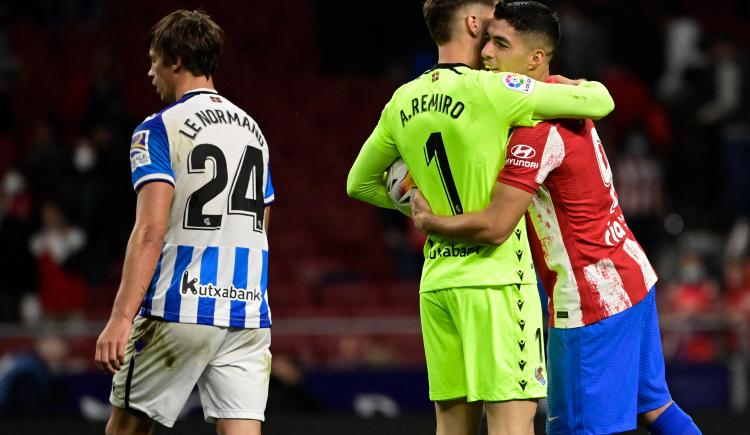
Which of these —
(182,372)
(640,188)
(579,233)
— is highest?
(640,188)

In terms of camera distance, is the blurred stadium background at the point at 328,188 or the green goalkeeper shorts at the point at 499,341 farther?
the blurred stadium background at the point at 328,188

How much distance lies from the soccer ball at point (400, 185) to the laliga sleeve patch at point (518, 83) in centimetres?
62

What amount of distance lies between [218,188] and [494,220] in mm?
1023

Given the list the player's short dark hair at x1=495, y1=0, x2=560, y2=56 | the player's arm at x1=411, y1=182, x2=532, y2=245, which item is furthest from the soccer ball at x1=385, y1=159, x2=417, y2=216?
the player's short dark hair at x1=495, y1=0, x2=560, y2=56

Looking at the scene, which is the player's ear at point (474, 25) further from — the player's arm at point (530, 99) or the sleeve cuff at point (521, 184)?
the sleeve cuff at point (521, 184)

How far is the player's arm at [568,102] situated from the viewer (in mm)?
4551

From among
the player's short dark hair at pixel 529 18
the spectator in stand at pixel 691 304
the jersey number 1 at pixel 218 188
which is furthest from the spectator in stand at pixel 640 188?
the jersey number 1 at pixel 218 188

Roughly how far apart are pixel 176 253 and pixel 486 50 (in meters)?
1.38

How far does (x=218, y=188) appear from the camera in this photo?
4.66m

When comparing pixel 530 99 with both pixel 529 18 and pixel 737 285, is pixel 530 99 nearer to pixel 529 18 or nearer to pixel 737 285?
pixel 529 18

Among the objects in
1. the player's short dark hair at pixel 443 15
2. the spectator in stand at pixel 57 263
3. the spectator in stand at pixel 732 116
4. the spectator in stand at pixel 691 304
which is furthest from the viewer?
the spectator in stand at pixel 732 116

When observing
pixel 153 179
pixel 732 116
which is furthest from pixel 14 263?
pixel 153 179

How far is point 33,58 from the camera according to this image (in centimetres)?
1570

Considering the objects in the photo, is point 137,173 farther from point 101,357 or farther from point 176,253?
point 101,357
